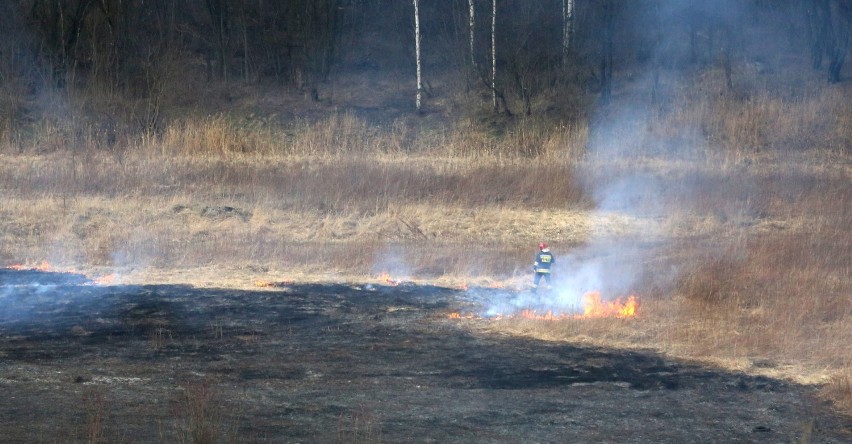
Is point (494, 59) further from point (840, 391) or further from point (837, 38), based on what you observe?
point (840, 391)

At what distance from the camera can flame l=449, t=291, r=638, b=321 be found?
10.2m

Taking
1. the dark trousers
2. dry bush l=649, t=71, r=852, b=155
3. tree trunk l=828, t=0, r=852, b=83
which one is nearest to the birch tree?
dry bush l=649, t=71, r=852, b=155

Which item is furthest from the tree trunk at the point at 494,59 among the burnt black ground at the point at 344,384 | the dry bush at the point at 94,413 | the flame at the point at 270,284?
the dry bush at the point at 94,413

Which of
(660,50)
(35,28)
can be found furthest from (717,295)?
(35,28)

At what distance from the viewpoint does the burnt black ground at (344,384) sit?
6.85 m

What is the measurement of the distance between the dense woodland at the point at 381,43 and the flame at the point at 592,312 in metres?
15.1

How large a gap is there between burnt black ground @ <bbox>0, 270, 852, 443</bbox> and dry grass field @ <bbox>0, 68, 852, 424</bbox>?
0.71 m

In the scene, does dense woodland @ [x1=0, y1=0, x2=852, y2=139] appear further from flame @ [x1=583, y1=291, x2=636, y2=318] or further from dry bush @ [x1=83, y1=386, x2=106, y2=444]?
dry bush @ [x1=83, y1=386, x2=106, y2=444]

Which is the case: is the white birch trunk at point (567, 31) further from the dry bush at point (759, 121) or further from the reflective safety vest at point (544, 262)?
the reflective safety vest at point (544, 262)

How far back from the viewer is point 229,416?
7.07 m

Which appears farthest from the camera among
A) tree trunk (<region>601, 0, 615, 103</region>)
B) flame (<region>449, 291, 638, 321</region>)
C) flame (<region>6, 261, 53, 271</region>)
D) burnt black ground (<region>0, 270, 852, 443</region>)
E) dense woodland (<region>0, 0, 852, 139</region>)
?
dense woodland (<region>0, 0, 852, 139</region>)

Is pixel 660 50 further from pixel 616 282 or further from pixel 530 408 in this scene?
pixel 530 408

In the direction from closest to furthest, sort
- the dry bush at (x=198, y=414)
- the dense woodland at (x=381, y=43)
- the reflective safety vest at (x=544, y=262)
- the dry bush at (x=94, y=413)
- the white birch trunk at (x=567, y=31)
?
the dry bush at (x=198, y=414) < the dry bush at (x=94, y=413) < the reflective safety vest at (x=544, y=262) < the dense woodland at (x=381, y=43) < the white birch trunk at (x=567, y=31)

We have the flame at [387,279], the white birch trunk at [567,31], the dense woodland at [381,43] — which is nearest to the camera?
the flame at [387,279]
